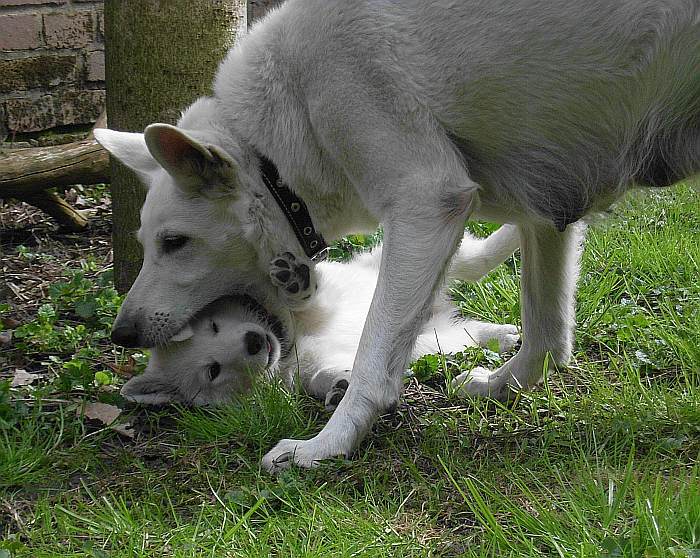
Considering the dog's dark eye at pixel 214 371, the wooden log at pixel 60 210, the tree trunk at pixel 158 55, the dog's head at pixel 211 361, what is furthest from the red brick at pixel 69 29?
the dog's dark eye at pixel 214 371

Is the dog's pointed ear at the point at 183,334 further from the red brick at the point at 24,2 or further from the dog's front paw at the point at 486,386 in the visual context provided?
the red brick at the point at 24,2

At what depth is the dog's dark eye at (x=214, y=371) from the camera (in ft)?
12.0

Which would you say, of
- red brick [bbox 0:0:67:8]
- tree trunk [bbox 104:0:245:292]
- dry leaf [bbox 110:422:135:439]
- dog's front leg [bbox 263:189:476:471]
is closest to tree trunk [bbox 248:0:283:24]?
red brick [bbox 0:0:67:8]

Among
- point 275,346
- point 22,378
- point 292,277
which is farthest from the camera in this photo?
point 22,378

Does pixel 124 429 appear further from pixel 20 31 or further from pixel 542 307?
pixel 20 31

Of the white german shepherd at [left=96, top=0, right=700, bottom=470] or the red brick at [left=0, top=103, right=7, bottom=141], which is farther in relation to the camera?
the red brick at [left=0, top=103, right=7, bottom=141]

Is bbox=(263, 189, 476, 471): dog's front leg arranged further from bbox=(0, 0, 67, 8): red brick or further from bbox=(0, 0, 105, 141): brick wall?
bbox=(0, 0, 67, 8): red brick

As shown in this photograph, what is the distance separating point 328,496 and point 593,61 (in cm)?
153

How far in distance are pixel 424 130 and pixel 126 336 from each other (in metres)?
1.30

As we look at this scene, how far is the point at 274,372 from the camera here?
3.73m

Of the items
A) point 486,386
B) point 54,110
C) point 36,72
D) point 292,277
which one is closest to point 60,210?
point 54,110

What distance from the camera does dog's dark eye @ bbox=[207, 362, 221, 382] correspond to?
12.0ft

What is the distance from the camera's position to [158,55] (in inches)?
169

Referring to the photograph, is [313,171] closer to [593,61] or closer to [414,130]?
[414,130]
